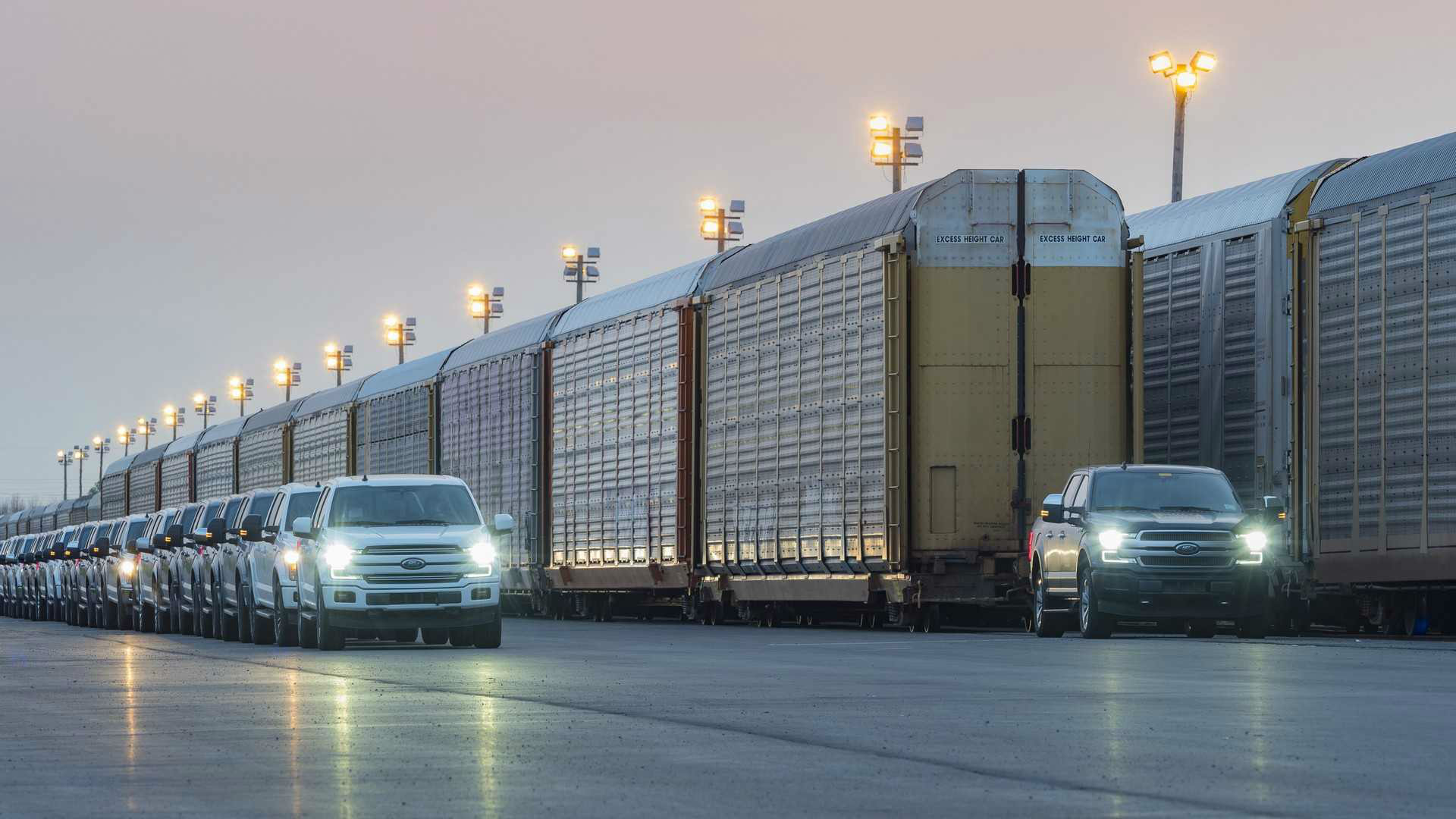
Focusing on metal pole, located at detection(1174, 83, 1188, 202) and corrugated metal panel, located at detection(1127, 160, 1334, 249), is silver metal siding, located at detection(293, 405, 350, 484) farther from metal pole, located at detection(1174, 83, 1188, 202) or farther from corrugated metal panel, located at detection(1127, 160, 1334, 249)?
corrugated metal panel, located at detection(1127, 160, 1334, 249)

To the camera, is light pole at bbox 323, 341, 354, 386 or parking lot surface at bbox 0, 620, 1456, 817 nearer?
parking lot surface at bbox 0, 620, 1456, 817

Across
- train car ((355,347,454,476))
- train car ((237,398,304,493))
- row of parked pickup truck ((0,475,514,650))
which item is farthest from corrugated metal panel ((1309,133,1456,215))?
train car ((237,398,304,493))

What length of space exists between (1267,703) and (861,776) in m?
4.81

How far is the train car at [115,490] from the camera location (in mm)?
82562

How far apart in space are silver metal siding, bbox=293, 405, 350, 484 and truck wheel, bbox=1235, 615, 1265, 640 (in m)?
27.8

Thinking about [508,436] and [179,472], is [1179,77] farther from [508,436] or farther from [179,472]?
[179,472]

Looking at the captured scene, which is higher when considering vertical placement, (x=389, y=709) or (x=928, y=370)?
(x=928, y=370)

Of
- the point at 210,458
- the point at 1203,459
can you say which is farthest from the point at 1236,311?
the point at 210,458

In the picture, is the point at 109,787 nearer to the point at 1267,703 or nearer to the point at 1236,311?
the point at 1267,703

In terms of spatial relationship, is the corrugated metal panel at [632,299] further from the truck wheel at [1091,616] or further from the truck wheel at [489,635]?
the truck wheel at [1091,616]

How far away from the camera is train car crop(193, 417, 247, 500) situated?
65000 millimetres

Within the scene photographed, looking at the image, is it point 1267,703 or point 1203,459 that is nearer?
point 1267,703

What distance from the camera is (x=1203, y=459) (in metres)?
28.7

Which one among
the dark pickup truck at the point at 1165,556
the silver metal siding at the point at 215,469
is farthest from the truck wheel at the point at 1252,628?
the silver metal siding at the point at 215,469
